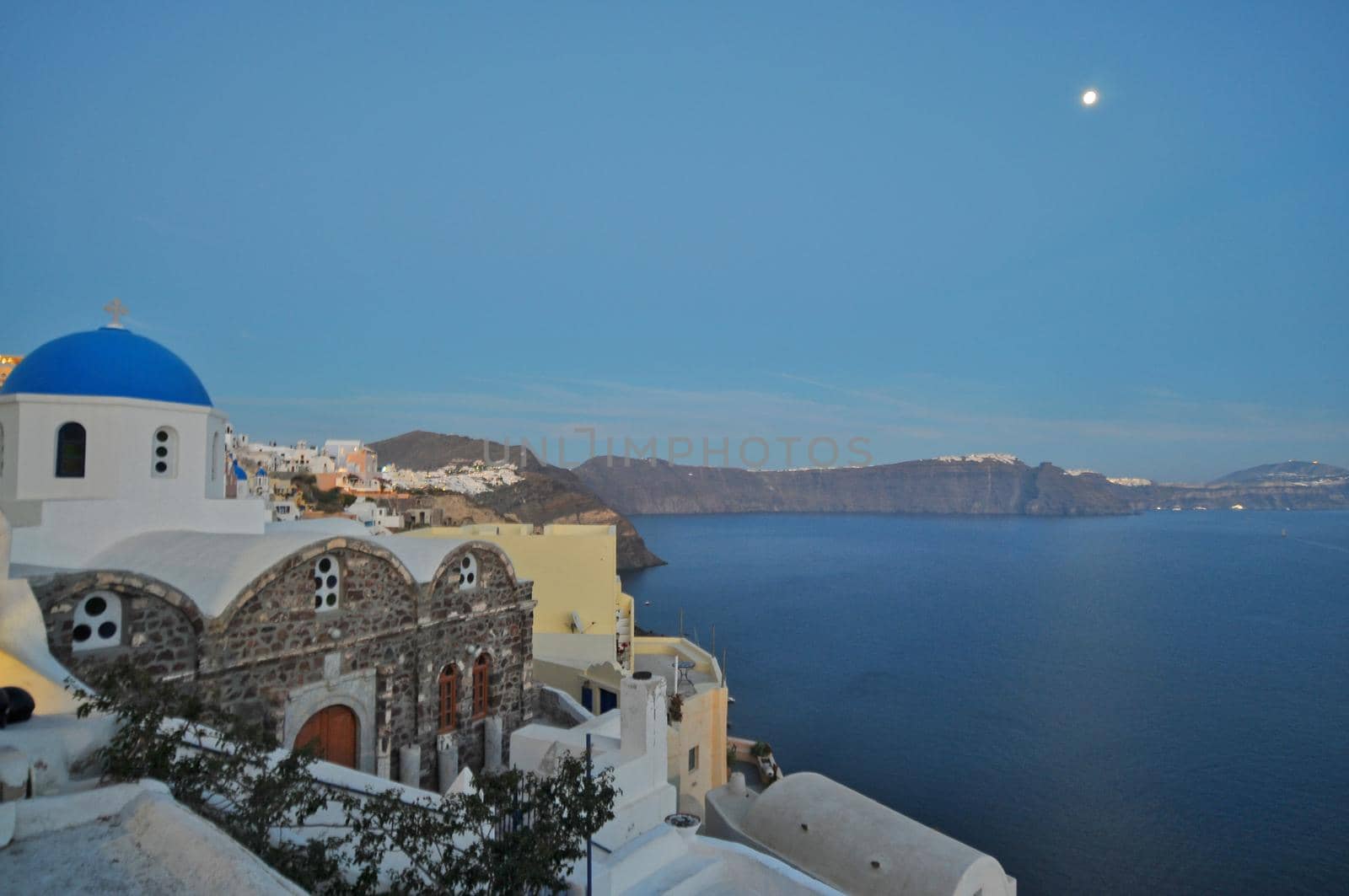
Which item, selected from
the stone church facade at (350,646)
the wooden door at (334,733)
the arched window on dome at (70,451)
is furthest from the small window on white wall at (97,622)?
the arched window on dome at (70,451)

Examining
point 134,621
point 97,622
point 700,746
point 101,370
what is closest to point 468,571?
point 134,621

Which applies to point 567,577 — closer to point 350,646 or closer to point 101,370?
point 350,646

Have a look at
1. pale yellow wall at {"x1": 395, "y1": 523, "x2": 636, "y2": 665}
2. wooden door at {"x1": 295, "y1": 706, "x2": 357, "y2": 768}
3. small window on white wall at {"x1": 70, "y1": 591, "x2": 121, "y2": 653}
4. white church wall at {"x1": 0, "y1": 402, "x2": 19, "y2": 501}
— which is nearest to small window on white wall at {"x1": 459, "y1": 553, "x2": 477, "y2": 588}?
wooden door at {"x1": 295, "y1": 706, "x2": 357, "y2": 768}

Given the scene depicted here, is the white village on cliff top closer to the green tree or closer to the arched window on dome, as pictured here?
the arched window on dome

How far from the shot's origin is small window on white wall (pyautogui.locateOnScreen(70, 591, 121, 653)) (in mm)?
7812

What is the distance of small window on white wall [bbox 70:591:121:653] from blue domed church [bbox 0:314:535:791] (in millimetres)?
14

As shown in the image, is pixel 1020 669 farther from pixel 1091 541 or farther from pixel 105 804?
pixel 1091 541

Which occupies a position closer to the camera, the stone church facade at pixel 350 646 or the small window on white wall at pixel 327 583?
the stone church facade at pixel 350 646

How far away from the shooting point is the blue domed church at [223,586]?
27.3 ft

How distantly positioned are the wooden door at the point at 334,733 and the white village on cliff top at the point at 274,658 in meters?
0.03

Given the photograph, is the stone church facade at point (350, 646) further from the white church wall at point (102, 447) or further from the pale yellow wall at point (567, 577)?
the pale yellow wall at point (567, 577)

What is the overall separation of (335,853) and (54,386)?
8581mm

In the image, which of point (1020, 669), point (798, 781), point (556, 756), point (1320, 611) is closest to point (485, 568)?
point (556, 756)

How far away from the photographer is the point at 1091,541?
119688 millimetres
